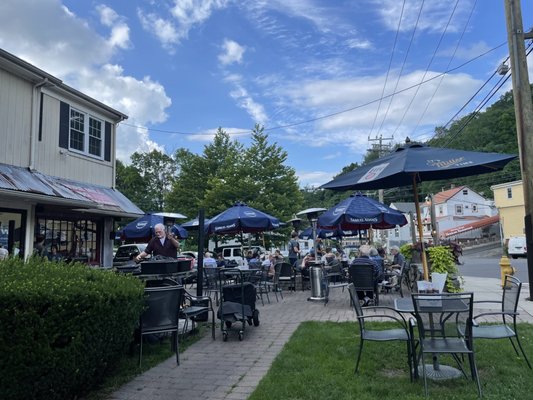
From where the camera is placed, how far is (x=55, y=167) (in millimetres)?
11773

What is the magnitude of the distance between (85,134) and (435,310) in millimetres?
12452

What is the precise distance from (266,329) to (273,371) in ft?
7.26

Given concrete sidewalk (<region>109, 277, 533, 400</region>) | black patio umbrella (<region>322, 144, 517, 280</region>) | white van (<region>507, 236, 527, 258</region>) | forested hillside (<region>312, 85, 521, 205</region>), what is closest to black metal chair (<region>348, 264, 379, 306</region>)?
concrete sidewalk (<region>109, 277, 533, 400</region>)

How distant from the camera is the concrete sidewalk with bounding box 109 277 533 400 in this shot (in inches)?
155

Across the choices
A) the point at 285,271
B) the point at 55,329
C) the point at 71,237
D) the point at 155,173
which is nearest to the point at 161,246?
the point at 285,271

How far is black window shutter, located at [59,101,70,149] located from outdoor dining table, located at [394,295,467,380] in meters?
11.1

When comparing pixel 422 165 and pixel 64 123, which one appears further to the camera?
pixel 64 123

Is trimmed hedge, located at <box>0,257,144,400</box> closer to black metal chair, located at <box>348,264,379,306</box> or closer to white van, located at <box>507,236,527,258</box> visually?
black metal chair, located at <box>348,264,379,306</box>

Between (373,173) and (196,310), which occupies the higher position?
(373,173)

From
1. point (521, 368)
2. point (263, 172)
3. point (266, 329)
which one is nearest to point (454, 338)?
point (521, 368)

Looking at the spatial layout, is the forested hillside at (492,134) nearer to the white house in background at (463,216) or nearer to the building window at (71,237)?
the white house in background at (463,216)

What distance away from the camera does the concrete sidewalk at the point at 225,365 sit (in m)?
3.93

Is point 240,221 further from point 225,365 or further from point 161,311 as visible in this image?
point 225,365

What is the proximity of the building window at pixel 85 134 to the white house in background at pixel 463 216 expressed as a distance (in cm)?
4643
